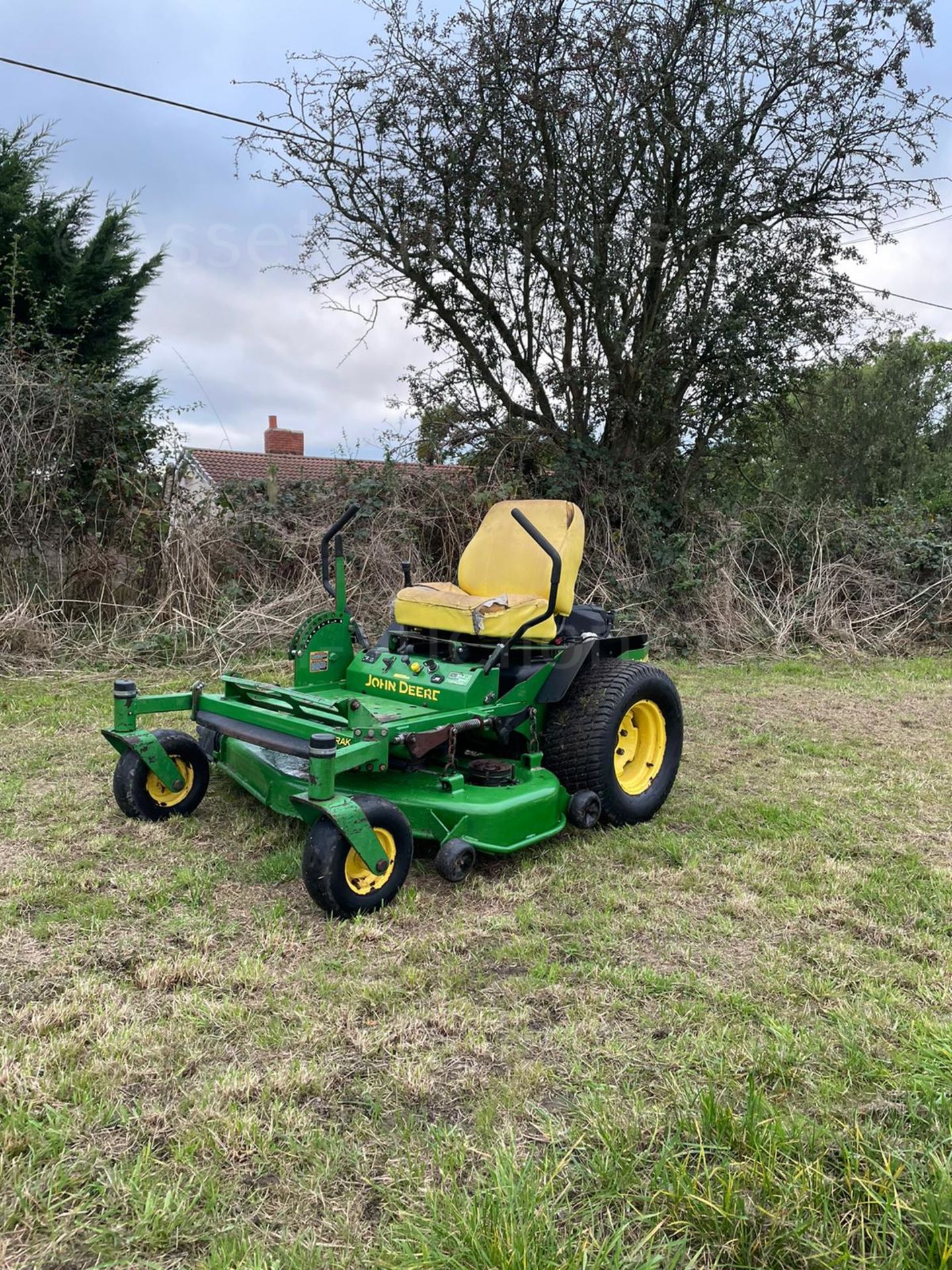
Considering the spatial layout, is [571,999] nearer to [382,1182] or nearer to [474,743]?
[382,1182]

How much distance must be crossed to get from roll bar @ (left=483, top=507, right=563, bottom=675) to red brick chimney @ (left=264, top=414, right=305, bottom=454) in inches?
623

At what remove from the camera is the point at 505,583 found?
4.48 m

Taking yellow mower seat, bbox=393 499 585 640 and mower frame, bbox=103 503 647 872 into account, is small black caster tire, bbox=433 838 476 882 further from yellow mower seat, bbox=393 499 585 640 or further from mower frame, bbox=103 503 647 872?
yellow mower seat, bbox=393 499 585 640

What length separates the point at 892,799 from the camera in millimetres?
4555

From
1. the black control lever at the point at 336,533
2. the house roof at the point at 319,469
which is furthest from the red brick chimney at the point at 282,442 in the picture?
the black control lever at the point at 336,533

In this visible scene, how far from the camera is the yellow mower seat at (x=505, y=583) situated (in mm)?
3977

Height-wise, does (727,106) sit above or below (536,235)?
above

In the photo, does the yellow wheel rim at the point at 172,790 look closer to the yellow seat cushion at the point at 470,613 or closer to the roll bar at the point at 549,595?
the yellow seat cushion at the point at 470,613

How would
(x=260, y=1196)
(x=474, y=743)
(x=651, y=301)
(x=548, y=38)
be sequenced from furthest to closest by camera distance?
(x=651, y=301)
(x=548, y=38)
(x=474, y=743)
(x=260, y=1196)

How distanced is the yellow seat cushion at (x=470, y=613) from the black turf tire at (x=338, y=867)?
1.13 meters

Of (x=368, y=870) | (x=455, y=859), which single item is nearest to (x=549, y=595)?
(x=455, y=859)

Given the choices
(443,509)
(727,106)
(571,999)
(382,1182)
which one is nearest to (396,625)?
(571,999)

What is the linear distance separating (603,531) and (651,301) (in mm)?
2975

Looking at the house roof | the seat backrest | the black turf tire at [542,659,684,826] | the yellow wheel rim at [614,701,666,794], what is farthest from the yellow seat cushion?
the house roof
